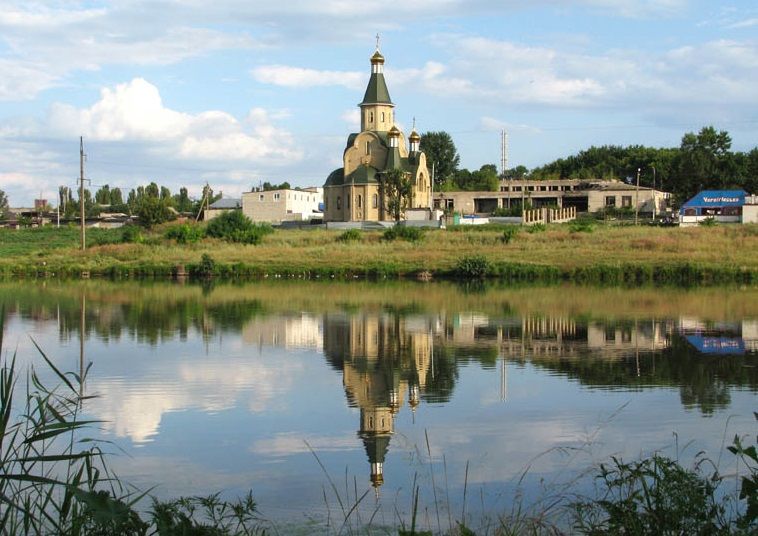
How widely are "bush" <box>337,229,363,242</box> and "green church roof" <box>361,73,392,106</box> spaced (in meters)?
13.7

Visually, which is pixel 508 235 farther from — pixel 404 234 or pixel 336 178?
pixel 336 178

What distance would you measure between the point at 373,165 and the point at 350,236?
12.5 meters

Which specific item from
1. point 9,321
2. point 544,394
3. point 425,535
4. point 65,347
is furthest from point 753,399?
point 9,321

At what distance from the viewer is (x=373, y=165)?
58500 mm

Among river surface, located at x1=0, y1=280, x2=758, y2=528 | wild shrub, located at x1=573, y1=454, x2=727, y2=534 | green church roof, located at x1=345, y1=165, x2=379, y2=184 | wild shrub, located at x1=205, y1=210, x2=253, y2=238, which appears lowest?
river surface, located at x1=0, y1=280, x2=758, y2=528

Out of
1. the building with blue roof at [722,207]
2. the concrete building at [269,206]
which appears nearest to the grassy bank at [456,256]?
the building with blue roof at [722,207]

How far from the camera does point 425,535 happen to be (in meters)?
4.95

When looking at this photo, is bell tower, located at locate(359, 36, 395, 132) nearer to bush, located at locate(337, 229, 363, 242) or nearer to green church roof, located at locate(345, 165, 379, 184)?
green church roof, located at locate(345, 165, 379, 184)

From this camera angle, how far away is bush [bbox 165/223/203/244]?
1855 inches

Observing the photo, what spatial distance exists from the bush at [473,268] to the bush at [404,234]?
25.6ft

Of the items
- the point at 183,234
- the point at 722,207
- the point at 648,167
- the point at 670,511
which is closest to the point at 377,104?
the point at 183,234

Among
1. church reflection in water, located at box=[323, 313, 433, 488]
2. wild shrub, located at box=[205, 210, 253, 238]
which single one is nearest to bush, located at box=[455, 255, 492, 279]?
church reflection in water, located at box=[323, 313, 433, 488]

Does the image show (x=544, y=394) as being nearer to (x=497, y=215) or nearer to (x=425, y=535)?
(x=425, y=535)

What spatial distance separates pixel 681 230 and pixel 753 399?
34589 mm
